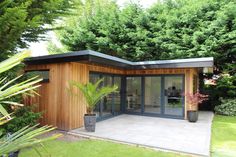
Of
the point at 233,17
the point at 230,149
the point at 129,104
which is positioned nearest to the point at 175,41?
the point at 233,17

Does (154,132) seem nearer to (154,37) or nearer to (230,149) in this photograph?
(230,149)

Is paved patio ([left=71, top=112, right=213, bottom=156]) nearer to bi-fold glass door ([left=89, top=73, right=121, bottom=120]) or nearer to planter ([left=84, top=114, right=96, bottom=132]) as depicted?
planter ([left=84, top=114, right=96, bottom=132])

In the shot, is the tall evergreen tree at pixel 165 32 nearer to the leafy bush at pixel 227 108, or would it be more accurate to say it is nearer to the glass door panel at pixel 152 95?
the leafy bush at pixel 227 108

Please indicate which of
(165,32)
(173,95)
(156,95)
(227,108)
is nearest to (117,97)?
(156,95)

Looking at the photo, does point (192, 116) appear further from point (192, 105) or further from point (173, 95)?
point (173, 95)

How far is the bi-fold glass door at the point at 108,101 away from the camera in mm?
9227

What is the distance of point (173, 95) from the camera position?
10.5 m

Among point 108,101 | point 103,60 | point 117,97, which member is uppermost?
point 103,60

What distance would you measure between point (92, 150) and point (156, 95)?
5.99m

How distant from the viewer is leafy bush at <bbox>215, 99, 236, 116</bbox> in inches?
463

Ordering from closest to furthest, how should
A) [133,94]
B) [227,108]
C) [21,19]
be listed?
[21,19] < [133,94] < [227,108]

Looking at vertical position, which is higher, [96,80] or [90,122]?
[96,80]

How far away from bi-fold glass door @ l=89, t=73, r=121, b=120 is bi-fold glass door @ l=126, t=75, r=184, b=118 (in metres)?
0.82

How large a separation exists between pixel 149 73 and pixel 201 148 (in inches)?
228
